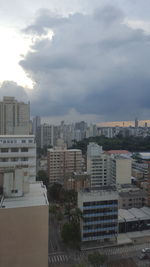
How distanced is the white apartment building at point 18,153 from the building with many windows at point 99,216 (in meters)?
4.48

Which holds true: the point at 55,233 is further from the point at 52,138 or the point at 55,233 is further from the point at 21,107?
the point at 52,138

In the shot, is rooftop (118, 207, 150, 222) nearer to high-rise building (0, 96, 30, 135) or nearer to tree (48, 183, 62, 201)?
tree (48, 183, 62, 201)

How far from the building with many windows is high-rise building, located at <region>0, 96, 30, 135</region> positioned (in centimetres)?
2723

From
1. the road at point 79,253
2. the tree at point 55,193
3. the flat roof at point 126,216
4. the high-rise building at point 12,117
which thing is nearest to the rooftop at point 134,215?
the flat roof at point 126,216

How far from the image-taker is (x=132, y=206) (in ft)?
66.7

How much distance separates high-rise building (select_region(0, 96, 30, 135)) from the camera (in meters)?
38.8

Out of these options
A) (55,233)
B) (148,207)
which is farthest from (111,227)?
(148,207)

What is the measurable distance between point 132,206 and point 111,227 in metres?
6.82

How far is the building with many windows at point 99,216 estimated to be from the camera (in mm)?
13914

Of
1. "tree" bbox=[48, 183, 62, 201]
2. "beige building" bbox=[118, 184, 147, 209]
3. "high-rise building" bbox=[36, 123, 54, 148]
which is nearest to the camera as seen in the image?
"beige building" bbox=[118, 184, 147, 209]

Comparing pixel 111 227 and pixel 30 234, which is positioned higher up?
pixel 30 234

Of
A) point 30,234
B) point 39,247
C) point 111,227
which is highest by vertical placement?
point 30,234

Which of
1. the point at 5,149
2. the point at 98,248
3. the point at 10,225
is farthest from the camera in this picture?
the point at 98,248

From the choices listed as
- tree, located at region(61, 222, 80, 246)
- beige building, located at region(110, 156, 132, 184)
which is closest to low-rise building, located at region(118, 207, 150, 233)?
tree, located at region(61, 222, 80, 246)
